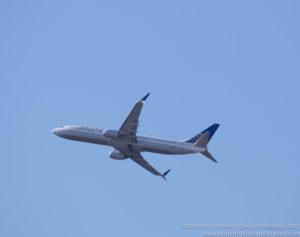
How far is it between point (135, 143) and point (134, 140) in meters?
0.68

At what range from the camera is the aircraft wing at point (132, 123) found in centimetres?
6688

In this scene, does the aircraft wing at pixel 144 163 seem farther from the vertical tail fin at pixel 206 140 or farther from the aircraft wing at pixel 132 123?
the vertical tail fin at pixel 206 140

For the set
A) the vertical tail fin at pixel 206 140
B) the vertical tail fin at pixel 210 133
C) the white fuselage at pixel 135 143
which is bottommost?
→ the vertical tail fin at pixel 206 140

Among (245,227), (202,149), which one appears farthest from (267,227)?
(202,149)

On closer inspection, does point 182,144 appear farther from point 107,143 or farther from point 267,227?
point 267,227

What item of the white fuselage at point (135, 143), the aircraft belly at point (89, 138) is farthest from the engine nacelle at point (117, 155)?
the aircraft belly at point (89, 138)

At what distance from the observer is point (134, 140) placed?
7300 centimetres

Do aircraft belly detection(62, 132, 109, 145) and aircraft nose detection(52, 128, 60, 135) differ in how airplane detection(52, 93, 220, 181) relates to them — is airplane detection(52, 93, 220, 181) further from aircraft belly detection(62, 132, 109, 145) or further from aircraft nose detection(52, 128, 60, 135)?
aircraft nose detection(52, 128, 60, 135)

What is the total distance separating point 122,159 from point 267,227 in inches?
1073

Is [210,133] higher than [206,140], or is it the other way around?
[210,133]

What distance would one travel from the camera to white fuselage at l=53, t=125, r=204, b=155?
238 feet

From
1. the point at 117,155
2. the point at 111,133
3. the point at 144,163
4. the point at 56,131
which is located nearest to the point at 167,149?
the point at 111,133

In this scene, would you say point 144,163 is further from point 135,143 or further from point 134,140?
point 134,140

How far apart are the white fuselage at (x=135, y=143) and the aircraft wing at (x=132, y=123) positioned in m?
1.61
